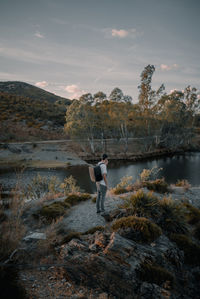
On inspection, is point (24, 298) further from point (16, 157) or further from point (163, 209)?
point (16, 157)

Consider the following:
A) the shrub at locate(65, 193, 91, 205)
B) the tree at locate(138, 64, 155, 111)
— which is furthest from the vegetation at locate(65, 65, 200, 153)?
the shrub at locate(65, 193, 91, 205)

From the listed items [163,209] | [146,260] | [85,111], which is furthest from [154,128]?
[146,260]

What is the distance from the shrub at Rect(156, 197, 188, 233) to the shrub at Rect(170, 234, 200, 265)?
52 cm

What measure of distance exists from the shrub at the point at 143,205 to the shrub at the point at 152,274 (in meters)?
2.40

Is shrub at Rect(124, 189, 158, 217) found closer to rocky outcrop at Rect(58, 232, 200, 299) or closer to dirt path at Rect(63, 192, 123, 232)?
dirt path at Rect(63, 192, 123, 232)

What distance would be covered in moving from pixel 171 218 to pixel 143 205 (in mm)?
1081

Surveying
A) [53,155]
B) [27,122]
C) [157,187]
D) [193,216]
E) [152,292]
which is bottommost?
[53,155]

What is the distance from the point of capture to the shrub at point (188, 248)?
16.7 ft

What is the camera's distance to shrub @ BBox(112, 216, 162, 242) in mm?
4820

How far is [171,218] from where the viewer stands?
6516 mm

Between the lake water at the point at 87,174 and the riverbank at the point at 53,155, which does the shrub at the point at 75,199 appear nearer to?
the lake water at the point at 87,174

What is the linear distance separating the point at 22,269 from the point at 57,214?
4547 millimetres

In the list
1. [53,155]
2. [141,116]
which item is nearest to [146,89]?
[141,116]

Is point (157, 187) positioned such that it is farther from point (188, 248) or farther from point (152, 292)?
point (152, 292)
